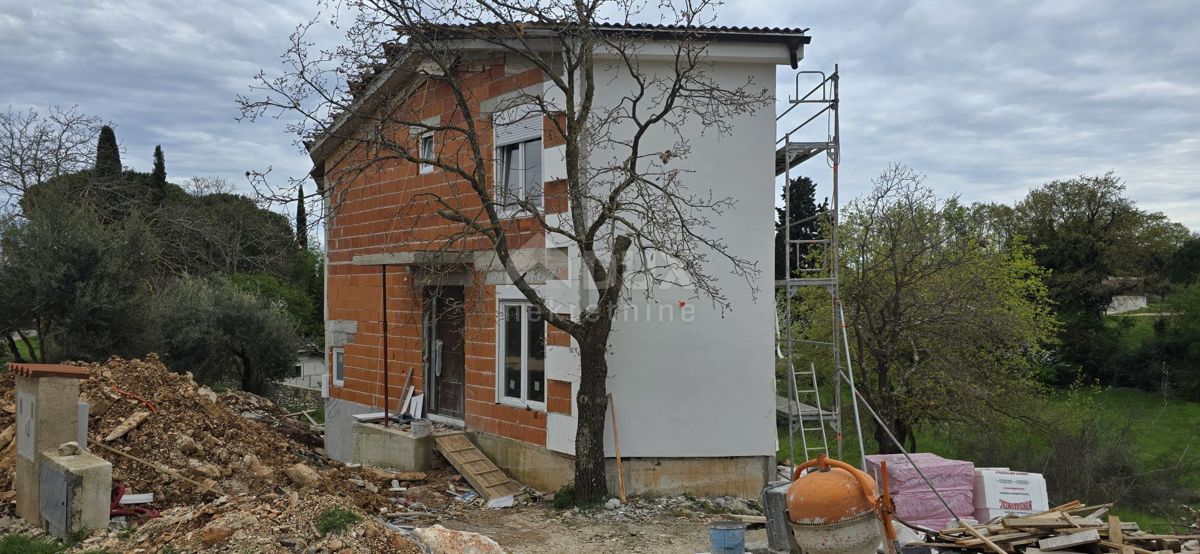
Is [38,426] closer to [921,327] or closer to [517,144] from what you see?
[517,144]

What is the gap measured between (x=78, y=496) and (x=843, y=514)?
738 centimetres

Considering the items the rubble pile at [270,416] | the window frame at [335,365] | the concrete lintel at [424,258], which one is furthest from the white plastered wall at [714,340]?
the rubble pile at [270,416]

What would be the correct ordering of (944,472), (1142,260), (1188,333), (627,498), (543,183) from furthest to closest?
(1142,260)
(1188,333)
(543,183)
(627,498)
(944,472)

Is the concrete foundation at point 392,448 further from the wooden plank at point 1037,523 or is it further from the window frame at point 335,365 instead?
the wooden plank at point 1037,523

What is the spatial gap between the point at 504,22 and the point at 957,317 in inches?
422

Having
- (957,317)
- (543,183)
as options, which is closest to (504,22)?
(543,183)

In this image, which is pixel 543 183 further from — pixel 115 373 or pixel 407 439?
pixel 115 373

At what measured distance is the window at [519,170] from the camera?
12250 mm

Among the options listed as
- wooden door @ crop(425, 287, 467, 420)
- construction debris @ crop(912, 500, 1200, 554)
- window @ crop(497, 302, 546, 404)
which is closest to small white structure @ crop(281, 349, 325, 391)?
wooden door @ crop(425, 287, 467, 420)

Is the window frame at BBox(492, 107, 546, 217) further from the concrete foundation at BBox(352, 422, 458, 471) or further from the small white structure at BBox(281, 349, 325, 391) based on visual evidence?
the small white structure at BBox(281, 349, 325, 391)

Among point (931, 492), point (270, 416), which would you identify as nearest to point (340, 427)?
point (270, 416)

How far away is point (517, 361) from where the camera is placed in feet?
40.7

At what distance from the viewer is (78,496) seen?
8.30 m

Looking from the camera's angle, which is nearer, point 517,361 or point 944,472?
point 944,472
